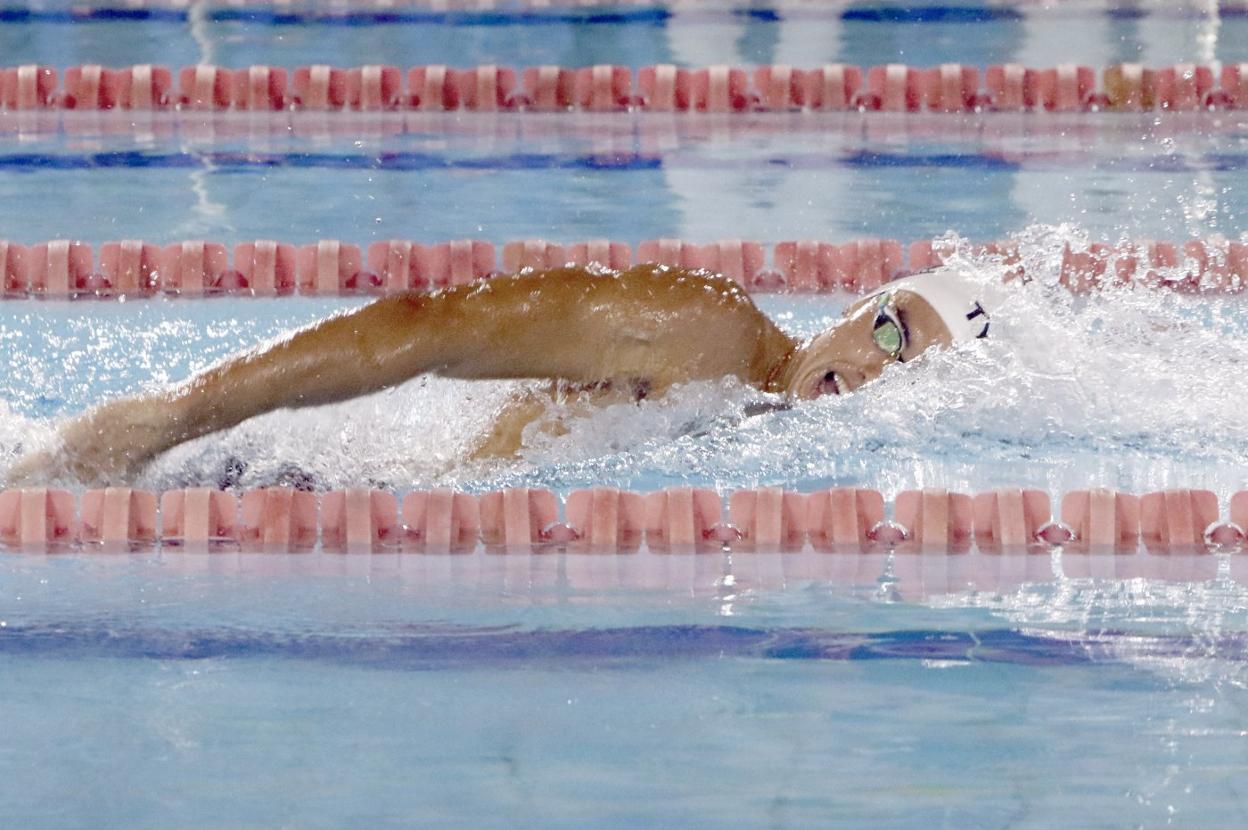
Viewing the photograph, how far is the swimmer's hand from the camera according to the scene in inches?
118

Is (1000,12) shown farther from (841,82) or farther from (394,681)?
(394,681)

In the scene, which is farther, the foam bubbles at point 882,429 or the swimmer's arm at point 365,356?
the foam bubbles at point 882,429

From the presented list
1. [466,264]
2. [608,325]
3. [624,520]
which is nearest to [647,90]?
[466,264]

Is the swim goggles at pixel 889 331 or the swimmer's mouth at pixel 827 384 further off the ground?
the swim goggles at pixel 889 331

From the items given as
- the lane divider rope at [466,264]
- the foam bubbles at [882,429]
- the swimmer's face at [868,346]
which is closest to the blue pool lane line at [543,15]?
the lane divider rope at [466,264]

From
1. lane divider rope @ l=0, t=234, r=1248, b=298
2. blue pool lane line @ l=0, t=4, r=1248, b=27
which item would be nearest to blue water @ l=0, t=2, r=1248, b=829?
lane divider rope @ l=0, t=234, r=1248, b=298

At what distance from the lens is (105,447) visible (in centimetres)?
303

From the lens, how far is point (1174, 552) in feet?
9.90

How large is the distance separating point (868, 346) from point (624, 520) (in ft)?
1.80

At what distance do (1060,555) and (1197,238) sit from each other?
2400 mm

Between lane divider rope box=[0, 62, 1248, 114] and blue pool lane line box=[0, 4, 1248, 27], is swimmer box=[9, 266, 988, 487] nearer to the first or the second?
lane divider rope box=[0, 62, 1248, 114]

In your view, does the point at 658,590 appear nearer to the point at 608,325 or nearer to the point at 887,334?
the point at 608,325

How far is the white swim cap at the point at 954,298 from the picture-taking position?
3197mm

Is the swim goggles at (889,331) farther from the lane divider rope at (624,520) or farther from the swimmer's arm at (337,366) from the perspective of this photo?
the swimmer's arm at (337,366)
